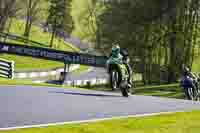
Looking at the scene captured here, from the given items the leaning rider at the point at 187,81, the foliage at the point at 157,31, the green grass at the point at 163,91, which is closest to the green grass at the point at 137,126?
the leaning rider at the point at 187,81

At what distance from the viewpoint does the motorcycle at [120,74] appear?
16375mm

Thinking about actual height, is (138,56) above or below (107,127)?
above

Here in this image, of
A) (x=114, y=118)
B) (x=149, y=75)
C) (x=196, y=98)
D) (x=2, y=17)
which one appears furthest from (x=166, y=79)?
(x=114, y=118)

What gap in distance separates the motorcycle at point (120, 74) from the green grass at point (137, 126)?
5849 mm

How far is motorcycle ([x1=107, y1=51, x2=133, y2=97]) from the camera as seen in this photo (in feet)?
53.7

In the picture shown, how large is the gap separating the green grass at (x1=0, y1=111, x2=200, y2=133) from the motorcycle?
5849mm

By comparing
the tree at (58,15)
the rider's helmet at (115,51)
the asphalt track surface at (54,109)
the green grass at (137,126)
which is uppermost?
the tree at (58,15)

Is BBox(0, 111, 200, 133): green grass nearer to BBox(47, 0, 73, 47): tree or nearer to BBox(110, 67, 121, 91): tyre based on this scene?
BBox(110, 67, 121, 91): tyre

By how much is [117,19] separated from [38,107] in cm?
3803

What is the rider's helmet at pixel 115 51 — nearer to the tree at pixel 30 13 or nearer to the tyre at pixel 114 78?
the tyre at pixel 114 78

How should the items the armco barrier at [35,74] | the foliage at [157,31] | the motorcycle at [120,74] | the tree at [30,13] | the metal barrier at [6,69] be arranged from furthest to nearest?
1. the tree at [30,13]
2. the armco barrier at [35,74]
3. the foliage at [157,31]
4. the metal barrier at [6,69]
5. the motorcycle at [120,74]

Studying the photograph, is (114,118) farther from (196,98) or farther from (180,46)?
(180,46)

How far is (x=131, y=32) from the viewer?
46.9 metres

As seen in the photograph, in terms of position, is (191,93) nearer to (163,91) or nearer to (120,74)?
(120,74)
